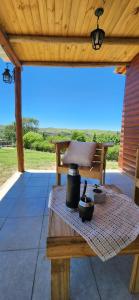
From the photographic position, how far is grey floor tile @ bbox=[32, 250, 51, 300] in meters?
0.98

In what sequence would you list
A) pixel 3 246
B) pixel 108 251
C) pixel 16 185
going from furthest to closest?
pixel 16 185, pixel 3 246, pixel 108 251

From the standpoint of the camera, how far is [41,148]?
5977 mm

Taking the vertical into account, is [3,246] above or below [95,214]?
below

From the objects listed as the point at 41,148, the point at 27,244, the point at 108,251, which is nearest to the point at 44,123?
the point at 41,148

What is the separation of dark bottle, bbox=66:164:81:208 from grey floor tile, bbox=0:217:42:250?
1.86ft

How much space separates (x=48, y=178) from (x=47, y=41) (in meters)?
1.98

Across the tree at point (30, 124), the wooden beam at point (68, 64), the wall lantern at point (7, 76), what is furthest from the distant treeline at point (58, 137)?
the wall lantern at point (7, 76)

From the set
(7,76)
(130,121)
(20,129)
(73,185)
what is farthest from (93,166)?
(7,76)

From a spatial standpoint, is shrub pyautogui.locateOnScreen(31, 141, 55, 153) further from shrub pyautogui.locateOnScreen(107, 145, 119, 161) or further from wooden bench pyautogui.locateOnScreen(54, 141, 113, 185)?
wooden bench pyautogui.locateOnScreen(54, 141, 113, 185)

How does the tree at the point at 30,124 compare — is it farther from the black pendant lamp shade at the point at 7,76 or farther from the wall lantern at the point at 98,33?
the wall lantern at the point at 98,33

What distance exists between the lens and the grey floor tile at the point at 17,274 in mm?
993

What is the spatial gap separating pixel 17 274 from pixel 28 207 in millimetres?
908

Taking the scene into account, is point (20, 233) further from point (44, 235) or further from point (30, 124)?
→ point (30, 124)

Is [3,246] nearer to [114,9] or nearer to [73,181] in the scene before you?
[73,181]
